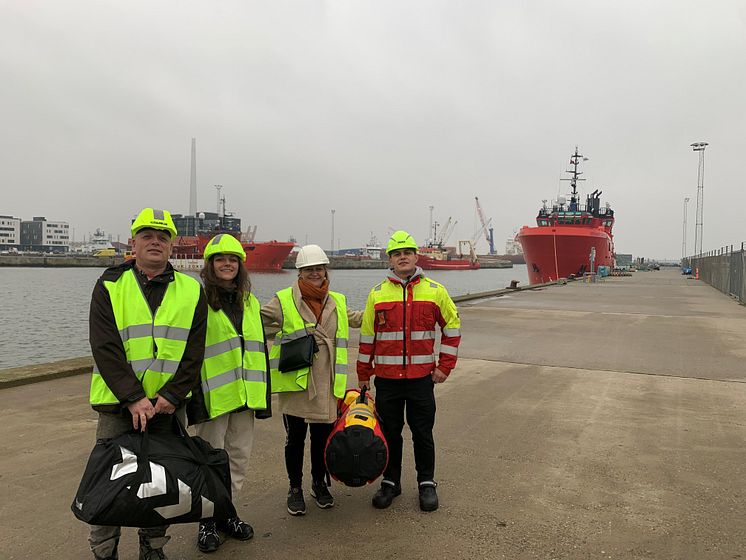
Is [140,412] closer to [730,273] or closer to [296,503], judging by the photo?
[296,503]

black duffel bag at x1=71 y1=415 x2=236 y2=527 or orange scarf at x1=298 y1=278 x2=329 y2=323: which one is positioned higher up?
orange scarf at x1=298 y1=278 x2=329 y2=323

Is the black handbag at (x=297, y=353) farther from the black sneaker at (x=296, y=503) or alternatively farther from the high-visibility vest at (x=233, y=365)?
the black sneaker at (x=296, y=503)

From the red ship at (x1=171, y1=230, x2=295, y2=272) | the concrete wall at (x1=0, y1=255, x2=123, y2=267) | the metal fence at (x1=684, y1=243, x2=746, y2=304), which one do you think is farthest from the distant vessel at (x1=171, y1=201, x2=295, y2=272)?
the metal fence at (x1=684, y1=243, x2=746, y2=304)

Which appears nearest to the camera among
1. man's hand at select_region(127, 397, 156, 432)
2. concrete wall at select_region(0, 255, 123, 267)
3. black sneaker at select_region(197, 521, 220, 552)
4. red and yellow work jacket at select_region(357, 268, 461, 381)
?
man's hand at select_region(127, 397, 156, 432)

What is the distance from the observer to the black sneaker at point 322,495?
341 centimetres

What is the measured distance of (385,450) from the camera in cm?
320

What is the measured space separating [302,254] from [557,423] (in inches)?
123

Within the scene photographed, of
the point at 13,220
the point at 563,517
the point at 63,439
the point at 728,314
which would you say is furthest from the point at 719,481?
the point at 13,220

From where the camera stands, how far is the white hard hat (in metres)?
3.39

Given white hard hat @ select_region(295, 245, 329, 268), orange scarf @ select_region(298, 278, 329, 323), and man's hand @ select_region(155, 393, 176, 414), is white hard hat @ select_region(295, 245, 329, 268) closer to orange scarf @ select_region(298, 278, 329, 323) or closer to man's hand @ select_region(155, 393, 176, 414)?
orange scarf @ select_region(298, 278, 329, 323)

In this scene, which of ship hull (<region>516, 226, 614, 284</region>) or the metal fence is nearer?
the metal fence

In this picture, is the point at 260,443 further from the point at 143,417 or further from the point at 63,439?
the point at 143,417

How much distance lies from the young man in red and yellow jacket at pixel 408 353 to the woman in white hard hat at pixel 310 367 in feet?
0.94

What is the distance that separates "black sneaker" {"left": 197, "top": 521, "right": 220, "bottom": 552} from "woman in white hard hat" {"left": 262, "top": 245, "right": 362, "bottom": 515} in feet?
1.71
